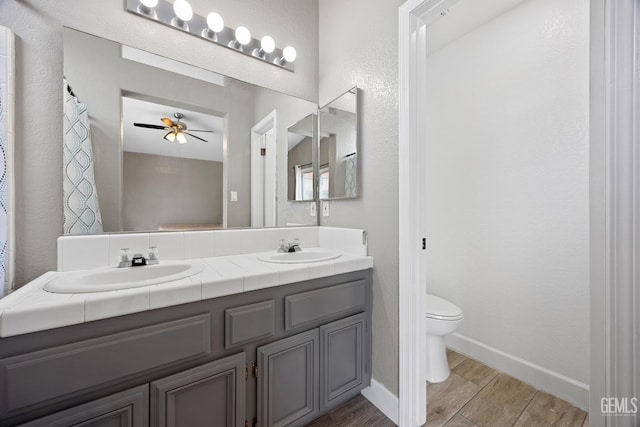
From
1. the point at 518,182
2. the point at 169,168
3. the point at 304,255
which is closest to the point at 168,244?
the point at 169,168

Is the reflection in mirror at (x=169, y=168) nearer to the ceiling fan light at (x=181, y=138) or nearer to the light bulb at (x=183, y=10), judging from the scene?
the ceiling fan light at (x=181, y=138)

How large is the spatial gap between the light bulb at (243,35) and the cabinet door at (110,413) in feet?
5.98

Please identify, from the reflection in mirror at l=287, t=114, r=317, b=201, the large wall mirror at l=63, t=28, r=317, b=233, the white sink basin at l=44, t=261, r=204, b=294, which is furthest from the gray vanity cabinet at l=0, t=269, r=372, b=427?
the reflection in mirror at l=287, t=114, r=317, b=201

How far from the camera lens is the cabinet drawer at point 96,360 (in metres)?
0.69

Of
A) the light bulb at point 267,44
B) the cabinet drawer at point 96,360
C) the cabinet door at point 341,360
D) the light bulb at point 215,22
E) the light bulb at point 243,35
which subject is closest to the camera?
the cabinet drawer at point 96,360

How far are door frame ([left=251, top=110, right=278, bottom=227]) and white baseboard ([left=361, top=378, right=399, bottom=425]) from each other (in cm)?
116

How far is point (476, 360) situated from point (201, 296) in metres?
2.07

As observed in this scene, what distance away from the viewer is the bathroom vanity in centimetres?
73

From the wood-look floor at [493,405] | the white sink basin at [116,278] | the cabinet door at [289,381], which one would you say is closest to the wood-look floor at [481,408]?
the wood-look floor at [493,405]

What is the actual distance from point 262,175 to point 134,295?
3.58 ft

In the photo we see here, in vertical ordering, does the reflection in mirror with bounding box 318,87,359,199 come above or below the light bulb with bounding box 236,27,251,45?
below

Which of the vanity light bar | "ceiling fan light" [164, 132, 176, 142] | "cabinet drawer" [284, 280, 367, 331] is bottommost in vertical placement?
"cabinet drawer" [284, 280, 367, 331]

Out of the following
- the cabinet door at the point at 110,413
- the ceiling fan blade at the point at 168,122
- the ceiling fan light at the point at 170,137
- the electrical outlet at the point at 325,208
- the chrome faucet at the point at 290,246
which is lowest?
the cabinet door at the point at 110,413

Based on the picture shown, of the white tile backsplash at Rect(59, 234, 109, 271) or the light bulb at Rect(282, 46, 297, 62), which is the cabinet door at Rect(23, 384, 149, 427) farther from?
the light bulb at Rect(282, 46, 297, 62)
